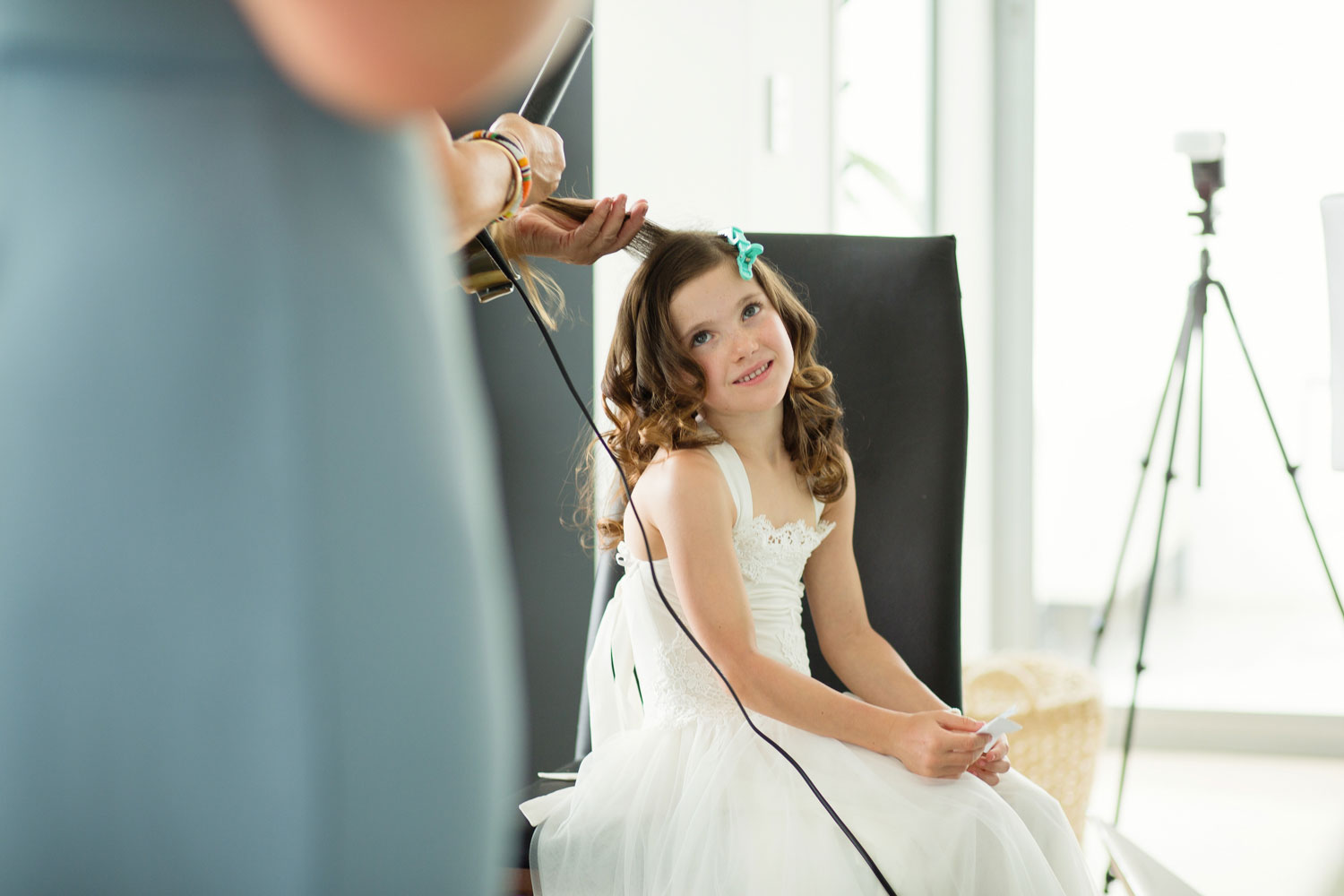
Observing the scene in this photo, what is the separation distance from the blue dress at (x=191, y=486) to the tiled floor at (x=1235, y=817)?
5.95 ft

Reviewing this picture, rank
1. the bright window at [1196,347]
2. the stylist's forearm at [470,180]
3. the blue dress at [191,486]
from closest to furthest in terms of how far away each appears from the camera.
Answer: the blue dress at [191,486] → the stylist's forearm at [470,180] → the bright window at [1196,347]

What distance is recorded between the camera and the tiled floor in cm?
196

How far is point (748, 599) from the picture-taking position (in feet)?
4.01

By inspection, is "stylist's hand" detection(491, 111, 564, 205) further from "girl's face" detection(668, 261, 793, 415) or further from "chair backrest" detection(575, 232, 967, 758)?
"chair backrest" detection(575, 232, 967, 758)

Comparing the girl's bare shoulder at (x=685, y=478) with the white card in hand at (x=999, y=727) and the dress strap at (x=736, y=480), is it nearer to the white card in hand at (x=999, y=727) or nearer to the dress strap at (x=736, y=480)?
the dress strap at (x=736, y=480)

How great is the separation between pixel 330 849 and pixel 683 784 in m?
0.78

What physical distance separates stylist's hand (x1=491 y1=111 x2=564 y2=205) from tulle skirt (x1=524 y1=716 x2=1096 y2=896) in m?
0.56

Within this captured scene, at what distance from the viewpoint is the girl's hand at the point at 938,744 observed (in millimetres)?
999

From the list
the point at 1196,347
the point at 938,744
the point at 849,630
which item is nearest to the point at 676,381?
the point at 849,630

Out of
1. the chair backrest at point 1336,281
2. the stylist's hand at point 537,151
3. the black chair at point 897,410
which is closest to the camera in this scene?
the stylist's hand at point 537,151

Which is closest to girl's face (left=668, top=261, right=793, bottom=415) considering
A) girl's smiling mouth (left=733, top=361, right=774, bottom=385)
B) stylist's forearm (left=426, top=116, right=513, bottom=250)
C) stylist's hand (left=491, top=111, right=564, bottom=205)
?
girl's smiling mouth (left=733, top=361, right=774, bottom=385)

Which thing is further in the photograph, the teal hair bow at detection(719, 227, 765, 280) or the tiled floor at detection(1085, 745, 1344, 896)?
the tiled floor at detection(1085, 745, 1344, 896)

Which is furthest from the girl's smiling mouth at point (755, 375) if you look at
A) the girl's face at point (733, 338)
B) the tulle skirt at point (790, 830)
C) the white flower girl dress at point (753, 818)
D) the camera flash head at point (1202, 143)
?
the camera flash head at point (1202, 143)

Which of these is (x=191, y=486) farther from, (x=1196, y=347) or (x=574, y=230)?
(x=1196, y=347)
